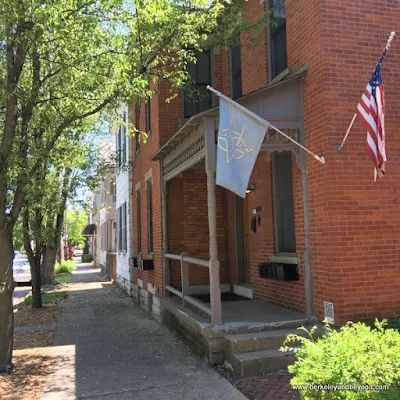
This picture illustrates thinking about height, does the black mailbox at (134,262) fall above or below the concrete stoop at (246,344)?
above

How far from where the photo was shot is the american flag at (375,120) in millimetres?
4566

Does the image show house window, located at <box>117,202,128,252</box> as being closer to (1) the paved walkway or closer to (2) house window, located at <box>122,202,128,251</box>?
(2) house window, located at <box>122,202,128,251</box>

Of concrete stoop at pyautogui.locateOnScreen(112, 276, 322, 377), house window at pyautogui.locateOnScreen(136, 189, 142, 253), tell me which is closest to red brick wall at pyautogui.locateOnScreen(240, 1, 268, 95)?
concrete stoop at pyautogui.locateOnScreen(112, 276, 322, 377)

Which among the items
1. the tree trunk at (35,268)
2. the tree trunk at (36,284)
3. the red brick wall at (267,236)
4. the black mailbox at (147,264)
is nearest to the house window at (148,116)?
the black mailbox at (147,264)

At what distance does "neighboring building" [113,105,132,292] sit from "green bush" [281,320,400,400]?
37.9 feet

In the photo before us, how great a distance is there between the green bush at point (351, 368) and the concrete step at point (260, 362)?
5.46ft

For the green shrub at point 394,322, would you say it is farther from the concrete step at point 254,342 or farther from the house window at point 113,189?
the house window at point 113,189

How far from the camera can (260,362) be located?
5113 millimetres

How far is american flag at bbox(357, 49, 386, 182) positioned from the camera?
4.57 meters

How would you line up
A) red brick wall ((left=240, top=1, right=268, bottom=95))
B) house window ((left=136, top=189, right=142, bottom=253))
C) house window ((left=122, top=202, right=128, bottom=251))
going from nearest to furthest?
red brick wall ((left=240, top=1, right=268, bottom=95)) < house window ((left=136, top=189, right=142, bottom=253)) < house window ((left=122, top=202, right=128, bottom=251))

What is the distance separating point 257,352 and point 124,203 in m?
11.9

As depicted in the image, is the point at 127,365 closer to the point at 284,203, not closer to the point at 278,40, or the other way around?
the point at 284,203

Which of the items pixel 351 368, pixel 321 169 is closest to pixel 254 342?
pixel 321 169

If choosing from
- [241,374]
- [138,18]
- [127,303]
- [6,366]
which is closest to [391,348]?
[241,374]
